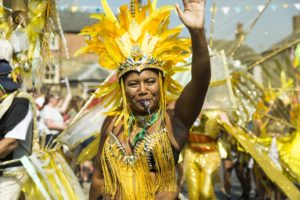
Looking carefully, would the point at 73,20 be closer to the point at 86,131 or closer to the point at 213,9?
the point at 213,9

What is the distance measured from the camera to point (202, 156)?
7727mm

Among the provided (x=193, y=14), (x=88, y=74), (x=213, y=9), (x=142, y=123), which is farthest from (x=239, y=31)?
(x=88, y=74)

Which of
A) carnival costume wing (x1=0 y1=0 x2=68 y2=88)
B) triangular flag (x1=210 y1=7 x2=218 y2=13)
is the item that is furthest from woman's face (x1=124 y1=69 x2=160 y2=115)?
triangular flag (x1=210 y1=7 x2=218 y2=13)

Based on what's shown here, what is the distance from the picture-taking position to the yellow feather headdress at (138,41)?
3742 millimetres

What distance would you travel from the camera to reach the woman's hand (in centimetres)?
316

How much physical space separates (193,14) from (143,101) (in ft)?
2.09

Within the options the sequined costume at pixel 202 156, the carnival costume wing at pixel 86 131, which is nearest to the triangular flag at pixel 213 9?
the sequined costume at pixel 202 156

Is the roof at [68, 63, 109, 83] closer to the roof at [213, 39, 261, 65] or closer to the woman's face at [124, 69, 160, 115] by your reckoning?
the roof at [213, 39, 261, 65]

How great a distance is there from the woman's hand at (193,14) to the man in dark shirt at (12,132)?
82.2 inches

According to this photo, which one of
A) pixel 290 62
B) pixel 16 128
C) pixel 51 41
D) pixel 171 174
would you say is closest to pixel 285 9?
pixel 290 62

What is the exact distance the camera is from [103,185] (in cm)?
374

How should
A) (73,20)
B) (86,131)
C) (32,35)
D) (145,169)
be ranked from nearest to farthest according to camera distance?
(145,169), (32,35), (86,131), (73,20)

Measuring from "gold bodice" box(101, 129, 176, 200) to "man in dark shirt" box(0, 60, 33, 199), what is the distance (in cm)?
147

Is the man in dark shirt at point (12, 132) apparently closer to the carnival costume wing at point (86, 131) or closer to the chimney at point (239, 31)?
the carnival costume wing at point (86, 131)
